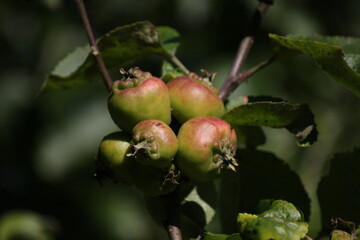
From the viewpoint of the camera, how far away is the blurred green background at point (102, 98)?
4340 mm

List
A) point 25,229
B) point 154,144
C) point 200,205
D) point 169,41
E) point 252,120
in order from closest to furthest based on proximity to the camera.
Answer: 1. point 154,144
2. point 252,120
3. point 200,205
4. point 169,41
5. point 25,229

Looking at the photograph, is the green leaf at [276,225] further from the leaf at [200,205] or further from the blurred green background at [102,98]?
the blurred green background at [102,98]

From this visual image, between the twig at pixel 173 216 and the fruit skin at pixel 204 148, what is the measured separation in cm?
9

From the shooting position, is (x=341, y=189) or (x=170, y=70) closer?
(x=341, y=189)

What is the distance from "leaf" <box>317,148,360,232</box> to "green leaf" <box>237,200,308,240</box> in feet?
1.34

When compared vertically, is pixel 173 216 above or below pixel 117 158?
below

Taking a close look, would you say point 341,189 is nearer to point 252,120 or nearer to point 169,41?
point 252,120

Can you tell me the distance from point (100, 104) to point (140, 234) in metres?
1.15

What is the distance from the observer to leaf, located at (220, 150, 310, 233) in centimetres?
175

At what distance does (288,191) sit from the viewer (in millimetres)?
1759

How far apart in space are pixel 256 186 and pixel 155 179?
46 cm

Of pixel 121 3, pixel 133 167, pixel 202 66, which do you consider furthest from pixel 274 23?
pixel 133 167

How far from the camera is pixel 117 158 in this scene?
4.83ft

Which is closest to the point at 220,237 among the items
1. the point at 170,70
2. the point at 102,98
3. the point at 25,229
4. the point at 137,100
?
the point at 137,100
